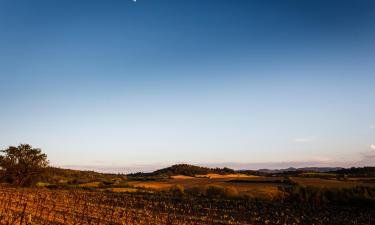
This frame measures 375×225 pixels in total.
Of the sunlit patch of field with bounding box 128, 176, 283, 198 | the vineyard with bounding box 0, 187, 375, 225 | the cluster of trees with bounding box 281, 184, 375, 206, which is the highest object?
the sunlit patch of field with bounding box 128, 176, 283, 198

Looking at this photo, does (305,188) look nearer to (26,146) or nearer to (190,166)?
(26,146)

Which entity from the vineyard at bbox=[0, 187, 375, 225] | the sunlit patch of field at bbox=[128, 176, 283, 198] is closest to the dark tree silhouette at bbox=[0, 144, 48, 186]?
the sunlit patch of field at bbox=[128, 176, 283, 198]

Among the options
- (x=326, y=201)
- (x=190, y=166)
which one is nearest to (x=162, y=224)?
(x=326, y=201)

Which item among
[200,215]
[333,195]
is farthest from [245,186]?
[200,215]

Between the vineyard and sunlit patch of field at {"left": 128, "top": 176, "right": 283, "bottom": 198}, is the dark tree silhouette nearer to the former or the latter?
sunlit patch of field at {"left": 128, "top": 176, "right": 283, "bottom": 198}

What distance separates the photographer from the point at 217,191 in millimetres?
57562

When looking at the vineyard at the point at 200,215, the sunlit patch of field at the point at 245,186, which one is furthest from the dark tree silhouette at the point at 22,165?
the vineyard at the point at 200,215

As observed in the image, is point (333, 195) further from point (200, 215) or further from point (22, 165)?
point (22, 165)

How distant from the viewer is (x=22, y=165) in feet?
252

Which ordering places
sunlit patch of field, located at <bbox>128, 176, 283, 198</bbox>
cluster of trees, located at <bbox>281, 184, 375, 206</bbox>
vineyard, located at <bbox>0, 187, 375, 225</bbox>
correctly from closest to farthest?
vineyard, located at <bbox>0, 187, 375, 225</bbox>, cluster of trees, located at <bbox>281, 184, 375, 206</bbox>, sunlit patch of field, located at <bbox>128, 176, 283, 198</bbox>

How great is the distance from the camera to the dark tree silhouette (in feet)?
250

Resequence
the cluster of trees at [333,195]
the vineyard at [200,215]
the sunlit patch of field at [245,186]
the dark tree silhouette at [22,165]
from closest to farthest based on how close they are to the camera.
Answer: the vineyard at [200,215] → the cluster of trees at [333,195] → the sunlit patch of field at [245,186] → the dark tree silhouette at [22,165]

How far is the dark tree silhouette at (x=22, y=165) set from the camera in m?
76.2

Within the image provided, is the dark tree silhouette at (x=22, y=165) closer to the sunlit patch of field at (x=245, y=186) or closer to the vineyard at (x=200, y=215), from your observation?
the sunlit patch of field at (x=245, y=186)
